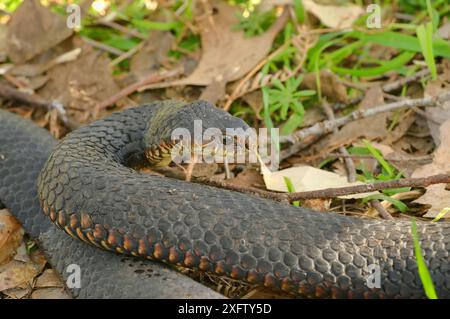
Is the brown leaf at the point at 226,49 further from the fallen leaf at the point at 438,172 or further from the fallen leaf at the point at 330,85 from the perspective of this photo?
the fallen leaf at the point at 438,172

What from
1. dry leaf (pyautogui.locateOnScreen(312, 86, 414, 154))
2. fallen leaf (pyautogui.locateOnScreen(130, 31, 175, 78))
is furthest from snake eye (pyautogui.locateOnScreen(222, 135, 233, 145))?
fallen leaf (pyautogui.locateOnScreen(130, 31, 175, 78))

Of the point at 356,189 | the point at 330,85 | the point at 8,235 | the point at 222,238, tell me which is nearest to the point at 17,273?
the point at 8,235

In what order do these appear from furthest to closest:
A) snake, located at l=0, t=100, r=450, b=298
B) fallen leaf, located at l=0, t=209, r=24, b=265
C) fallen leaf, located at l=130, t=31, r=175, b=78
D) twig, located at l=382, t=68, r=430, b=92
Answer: fallen leaf, located at l=130, t=31, r=175, b=78 → twig, located at l=382, t=68, r=430, b=92 → fallen leaf, located at l=0, t=209, r=24, b=265 → snake, located at l=0, t=100, r=450, b=298

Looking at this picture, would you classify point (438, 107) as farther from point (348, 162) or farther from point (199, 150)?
point (199, 150)

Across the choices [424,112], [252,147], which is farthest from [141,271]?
[424,112]

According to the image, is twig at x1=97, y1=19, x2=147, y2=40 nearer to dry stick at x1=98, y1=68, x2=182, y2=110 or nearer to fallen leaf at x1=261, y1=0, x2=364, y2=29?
dry stick at x1=98, y1=68, x2=182, y2=110

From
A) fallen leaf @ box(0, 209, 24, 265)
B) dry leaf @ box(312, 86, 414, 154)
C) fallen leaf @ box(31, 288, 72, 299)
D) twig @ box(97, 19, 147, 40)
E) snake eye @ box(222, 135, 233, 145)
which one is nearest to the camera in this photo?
fallen leaf @ box(31, 288, 72, 299)
